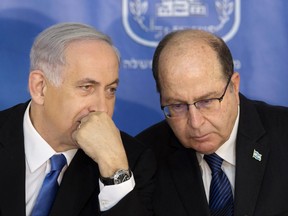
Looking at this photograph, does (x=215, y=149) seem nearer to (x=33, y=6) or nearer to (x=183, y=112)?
(x=183, y=112)

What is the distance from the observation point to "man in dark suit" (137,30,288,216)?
6.66ft

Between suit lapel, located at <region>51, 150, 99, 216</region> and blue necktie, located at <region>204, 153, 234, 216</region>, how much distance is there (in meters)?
0.42

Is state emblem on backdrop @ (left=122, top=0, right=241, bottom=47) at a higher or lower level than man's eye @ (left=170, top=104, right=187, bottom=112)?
higher

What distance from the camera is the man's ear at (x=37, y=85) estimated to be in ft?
6.76

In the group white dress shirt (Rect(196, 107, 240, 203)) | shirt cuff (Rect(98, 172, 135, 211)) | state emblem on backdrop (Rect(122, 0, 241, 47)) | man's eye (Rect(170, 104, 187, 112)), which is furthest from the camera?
state emblem on backdrop (Rect(122, 0, 241, 47))

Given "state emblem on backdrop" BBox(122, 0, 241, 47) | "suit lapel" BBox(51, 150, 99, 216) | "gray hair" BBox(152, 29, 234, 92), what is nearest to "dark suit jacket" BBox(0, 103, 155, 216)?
"suit lapel" BBox(51, 150, 99, 216)

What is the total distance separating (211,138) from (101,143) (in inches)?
15.3

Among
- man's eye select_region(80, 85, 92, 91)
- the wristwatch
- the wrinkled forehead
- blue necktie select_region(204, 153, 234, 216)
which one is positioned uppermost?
the wrinkled forehead

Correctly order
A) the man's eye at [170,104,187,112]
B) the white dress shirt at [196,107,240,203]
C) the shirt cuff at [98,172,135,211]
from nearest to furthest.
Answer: the shirt cuff at [98,172,135,211] → the man's eye at [170,104,187,112] → the white dress shirt at [196,107,240,203]

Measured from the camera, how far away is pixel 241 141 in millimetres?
2174

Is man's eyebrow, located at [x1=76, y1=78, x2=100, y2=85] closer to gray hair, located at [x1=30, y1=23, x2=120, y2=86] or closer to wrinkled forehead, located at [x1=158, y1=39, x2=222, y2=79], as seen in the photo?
gray hair, located at [x1=30, y1=23, x2=120, y2=86]

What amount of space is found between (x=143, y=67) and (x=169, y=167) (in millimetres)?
546

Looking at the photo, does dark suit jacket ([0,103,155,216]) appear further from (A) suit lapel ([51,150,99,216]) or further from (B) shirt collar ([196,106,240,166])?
(B) shirt collar ([196,106,240,166])

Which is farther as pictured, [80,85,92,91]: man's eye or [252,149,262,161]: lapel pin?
[252,149,262,161]: lapel pin
